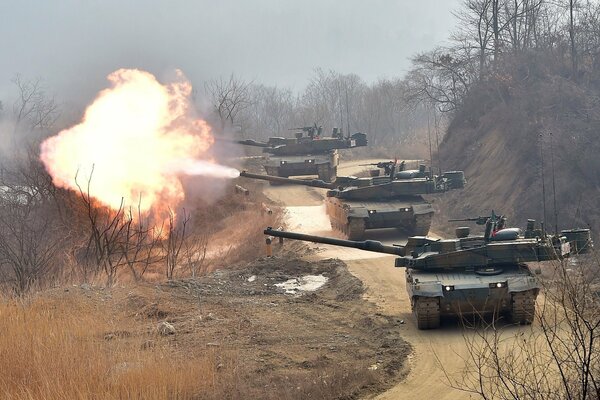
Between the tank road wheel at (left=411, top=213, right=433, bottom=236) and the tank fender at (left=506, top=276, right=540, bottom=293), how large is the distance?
996cm

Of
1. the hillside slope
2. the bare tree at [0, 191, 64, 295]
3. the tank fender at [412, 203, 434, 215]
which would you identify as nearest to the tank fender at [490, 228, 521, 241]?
the hillside slope

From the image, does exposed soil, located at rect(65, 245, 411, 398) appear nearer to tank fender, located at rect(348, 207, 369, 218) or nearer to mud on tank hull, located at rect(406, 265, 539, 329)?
mud on tank hull, located at rect(406, 265, 539, 329)

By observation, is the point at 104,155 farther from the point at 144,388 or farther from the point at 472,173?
the point at 472,173

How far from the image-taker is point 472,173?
34.2 meters

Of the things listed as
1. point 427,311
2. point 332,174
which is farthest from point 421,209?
point 332,174

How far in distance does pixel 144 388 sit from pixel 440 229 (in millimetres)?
20231

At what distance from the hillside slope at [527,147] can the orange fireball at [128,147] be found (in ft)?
39.4

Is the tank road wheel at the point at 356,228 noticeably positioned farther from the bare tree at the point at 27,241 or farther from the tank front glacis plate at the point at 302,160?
the tank front glacis plate at the point at 302,160

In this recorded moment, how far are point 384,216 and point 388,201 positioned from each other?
1.34m

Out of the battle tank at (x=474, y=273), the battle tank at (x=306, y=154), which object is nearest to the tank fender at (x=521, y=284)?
the battle tank at (x=474, y=273)

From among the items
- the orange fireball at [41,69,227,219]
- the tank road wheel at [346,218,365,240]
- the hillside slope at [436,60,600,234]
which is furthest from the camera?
the hillside slope at [436,60,600,234]

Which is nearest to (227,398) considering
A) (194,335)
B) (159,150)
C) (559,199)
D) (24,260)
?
(194,335)

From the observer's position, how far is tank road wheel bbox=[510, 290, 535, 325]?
521 inches

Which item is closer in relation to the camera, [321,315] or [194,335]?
[194,335]
